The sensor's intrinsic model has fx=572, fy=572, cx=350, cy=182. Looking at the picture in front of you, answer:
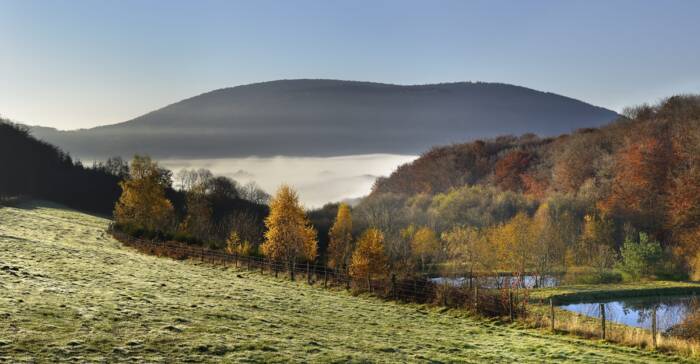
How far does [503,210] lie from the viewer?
13825 cm

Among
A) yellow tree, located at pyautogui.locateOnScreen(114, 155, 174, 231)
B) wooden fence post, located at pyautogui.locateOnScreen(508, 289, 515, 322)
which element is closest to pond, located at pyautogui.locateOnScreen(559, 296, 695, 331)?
wooden fence post, located at pyautogui.locateOnScreen(508, 289, 515, 322)

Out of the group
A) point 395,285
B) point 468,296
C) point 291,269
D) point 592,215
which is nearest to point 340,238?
point 592,215

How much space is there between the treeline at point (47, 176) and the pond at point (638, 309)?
385ft

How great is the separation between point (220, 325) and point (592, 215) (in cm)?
10491

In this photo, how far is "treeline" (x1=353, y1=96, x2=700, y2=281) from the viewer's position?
90.6m

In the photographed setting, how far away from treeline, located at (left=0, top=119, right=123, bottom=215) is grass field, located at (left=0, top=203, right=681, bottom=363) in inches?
4259

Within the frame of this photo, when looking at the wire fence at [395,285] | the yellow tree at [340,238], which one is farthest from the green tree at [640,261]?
the wire fence at [395,285]

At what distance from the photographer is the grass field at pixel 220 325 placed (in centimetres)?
1888

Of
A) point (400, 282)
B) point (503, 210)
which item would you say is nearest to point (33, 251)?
point (400, 282)

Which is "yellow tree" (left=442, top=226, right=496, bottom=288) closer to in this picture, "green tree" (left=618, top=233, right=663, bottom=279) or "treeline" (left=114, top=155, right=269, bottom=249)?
"green tree" (left=618, top=233, right=663, bottom=279)

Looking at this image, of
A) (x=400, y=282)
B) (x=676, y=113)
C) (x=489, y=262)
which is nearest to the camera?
Result: (x=400, y=282)

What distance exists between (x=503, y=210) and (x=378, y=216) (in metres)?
30.6

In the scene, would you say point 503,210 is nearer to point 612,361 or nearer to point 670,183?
point 670,183

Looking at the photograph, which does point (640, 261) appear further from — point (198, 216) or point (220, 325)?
point (198, 216)
